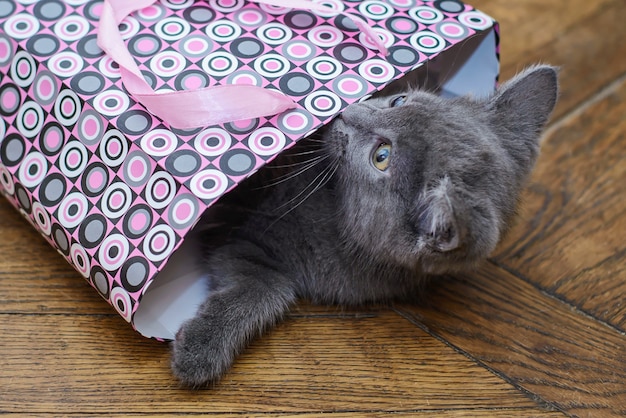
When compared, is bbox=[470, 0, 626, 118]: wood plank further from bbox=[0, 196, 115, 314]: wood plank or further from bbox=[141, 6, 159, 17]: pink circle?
bbox=[0, 196, 115, 314]: wood plank

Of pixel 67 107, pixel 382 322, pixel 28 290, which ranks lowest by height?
pixel 28 290

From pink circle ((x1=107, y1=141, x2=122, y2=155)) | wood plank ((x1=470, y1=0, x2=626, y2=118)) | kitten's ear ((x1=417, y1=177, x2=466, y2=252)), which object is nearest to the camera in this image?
kitten's ear ((x1=417, y1=177, x2=466, y2=252))

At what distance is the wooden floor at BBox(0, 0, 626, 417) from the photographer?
1002 mm

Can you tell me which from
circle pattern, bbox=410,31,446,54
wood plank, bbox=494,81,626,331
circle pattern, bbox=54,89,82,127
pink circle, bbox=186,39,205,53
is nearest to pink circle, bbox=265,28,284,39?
pink circle, bbox=186,39,205,53

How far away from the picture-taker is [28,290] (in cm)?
112

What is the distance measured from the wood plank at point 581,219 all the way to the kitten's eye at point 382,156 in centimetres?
35

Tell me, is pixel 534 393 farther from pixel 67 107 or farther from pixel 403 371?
pixel 67 107

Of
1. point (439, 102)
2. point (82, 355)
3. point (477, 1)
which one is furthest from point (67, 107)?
point (477, 1)

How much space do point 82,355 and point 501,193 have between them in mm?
653

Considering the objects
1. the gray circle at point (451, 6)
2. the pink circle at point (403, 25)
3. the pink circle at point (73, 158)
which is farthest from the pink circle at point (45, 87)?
the gray circle at point (451, 6)

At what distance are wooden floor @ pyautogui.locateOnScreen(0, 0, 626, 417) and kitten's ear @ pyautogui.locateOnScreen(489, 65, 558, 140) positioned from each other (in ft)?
0.81

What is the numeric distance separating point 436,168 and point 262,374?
39cm

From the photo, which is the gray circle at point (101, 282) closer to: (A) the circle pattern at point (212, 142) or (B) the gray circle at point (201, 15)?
(A) the circle pattern at point (212, 142)

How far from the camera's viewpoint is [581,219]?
4.26 ft
